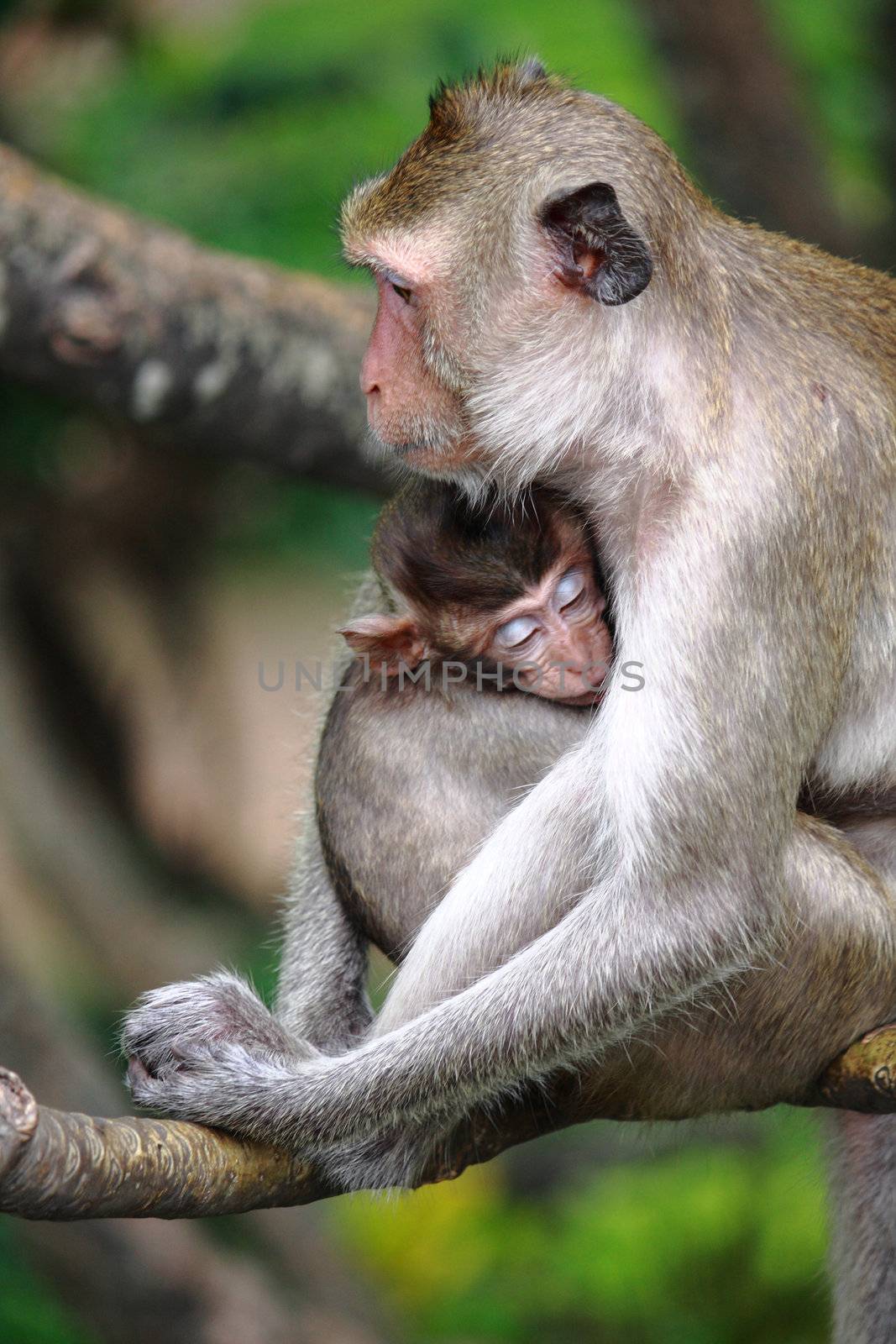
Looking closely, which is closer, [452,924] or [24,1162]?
[24,1162]

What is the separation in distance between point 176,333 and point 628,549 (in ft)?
9.54

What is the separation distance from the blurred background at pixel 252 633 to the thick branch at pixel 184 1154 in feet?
4.71

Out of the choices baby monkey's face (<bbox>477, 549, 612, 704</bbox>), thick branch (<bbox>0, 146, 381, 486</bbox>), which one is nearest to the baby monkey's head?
baby monkey's face (<bbox>477, 549, 612, 704</bbox>)

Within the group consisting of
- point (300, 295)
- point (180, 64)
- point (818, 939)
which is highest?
point (180, 64)

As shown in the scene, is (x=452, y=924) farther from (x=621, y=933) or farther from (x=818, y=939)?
(x=818, y=939)

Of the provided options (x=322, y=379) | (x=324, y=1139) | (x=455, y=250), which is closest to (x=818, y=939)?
(x=324, y=1139)

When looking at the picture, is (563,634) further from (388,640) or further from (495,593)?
(388,640)

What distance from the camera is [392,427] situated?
3391 millimetres

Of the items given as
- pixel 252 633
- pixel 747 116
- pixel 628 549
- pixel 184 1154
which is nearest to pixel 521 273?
pixel 628 549

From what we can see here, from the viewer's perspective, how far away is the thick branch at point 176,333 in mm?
5355

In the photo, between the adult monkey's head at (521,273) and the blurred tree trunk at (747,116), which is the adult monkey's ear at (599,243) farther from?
the blurred tree trunk at (747,116)

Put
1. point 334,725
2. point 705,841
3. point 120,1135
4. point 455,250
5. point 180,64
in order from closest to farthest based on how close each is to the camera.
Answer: point 120,1135 → point 705,841 → point 455,250 → point 334,725 → point 180,64

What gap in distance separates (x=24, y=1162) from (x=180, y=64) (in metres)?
7.48

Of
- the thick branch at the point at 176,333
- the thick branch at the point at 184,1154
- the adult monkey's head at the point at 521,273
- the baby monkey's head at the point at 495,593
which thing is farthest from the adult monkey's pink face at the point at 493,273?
the thick branch at the point at 176,333
